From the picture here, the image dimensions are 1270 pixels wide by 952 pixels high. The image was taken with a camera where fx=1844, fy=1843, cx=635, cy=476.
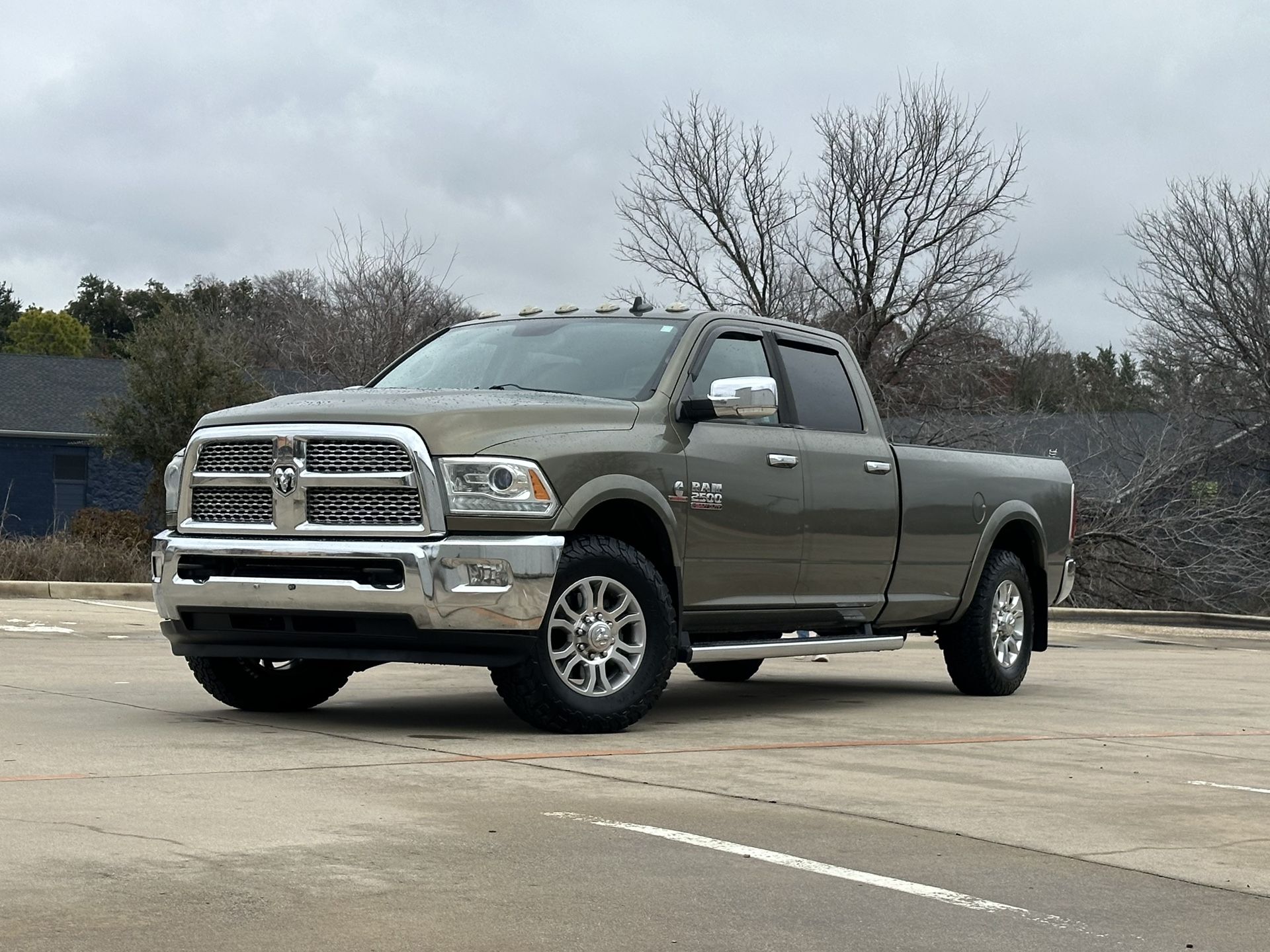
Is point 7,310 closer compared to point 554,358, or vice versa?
point 554,358

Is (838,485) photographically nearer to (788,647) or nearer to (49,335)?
(788,647)

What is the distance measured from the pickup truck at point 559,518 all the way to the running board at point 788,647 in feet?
0.06

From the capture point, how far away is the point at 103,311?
85188 millimetres

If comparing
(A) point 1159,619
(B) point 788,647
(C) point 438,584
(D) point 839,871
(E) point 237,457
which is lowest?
(A) point 1159,619

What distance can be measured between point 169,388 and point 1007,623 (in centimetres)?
2660

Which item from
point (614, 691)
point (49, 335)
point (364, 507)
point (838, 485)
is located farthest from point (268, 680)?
point (49, 335)

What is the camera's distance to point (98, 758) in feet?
23.5

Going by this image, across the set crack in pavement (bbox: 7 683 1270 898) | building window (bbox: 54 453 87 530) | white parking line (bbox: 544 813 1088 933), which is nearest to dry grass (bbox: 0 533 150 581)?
crack in pavement (bbox: 7 683 1270 898)

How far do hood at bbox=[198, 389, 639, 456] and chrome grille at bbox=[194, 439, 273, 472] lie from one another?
0.36 feet

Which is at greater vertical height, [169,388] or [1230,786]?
[169,388]

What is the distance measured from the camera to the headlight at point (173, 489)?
8.82m

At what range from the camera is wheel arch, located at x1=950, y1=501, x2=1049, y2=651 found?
450 inches

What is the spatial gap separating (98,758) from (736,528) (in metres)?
3.49

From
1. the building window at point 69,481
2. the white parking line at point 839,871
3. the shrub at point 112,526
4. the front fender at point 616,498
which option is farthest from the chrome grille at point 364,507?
the building window at point 69,481
